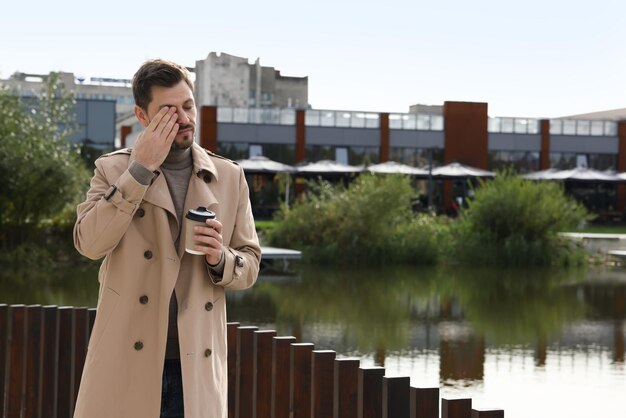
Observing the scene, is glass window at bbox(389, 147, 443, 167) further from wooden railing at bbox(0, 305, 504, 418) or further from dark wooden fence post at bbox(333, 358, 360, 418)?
dark wooden fence post at bbox(333, 358, 360, 418)

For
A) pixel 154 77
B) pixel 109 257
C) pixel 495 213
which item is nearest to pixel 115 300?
pixel 109 257

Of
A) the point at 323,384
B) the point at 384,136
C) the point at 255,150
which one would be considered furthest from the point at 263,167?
the point at 323,384

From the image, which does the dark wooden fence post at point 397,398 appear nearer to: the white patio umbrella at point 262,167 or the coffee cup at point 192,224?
the coffee cup at point 192,224

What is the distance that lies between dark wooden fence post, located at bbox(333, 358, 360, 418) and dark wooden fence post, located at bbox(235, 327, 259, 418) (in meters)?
0.65

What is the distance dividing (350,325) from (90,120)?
128ft

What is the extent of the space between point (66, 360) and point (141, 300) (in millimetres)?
2203

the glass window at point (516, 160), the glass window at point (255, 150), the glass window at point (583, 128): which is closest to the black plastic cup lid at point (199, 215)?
the glass window at point (255, 150)

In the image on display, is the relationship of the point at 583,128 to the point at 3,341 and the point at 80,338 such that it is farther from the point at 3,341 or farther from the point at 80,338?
the point at 80,338

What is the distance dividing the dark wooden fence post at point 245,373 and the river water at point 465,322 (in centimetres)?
274

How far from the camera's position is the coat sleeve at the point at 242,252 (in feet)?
10.4

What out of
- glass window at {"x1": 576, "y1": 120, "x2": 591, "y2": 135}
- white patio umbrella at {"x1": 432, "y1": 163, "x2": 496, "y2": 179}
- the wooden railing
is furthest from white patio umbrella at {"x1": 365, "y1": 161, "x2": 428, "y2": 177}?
the wooden railing

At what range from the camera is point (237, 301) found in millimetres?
17297

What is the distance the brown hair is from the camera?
3.12 metres

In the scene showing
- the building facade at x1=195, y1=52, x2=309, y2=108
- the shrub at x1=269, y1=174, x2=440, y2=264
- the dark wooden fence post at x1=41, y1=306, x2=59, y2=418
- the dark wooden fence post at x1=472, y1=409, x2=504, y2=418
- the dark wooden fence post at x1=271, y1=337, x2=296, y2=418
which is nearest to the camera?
the dark wooden fence post at x1=472, y1=409, x2=504, y2=418
